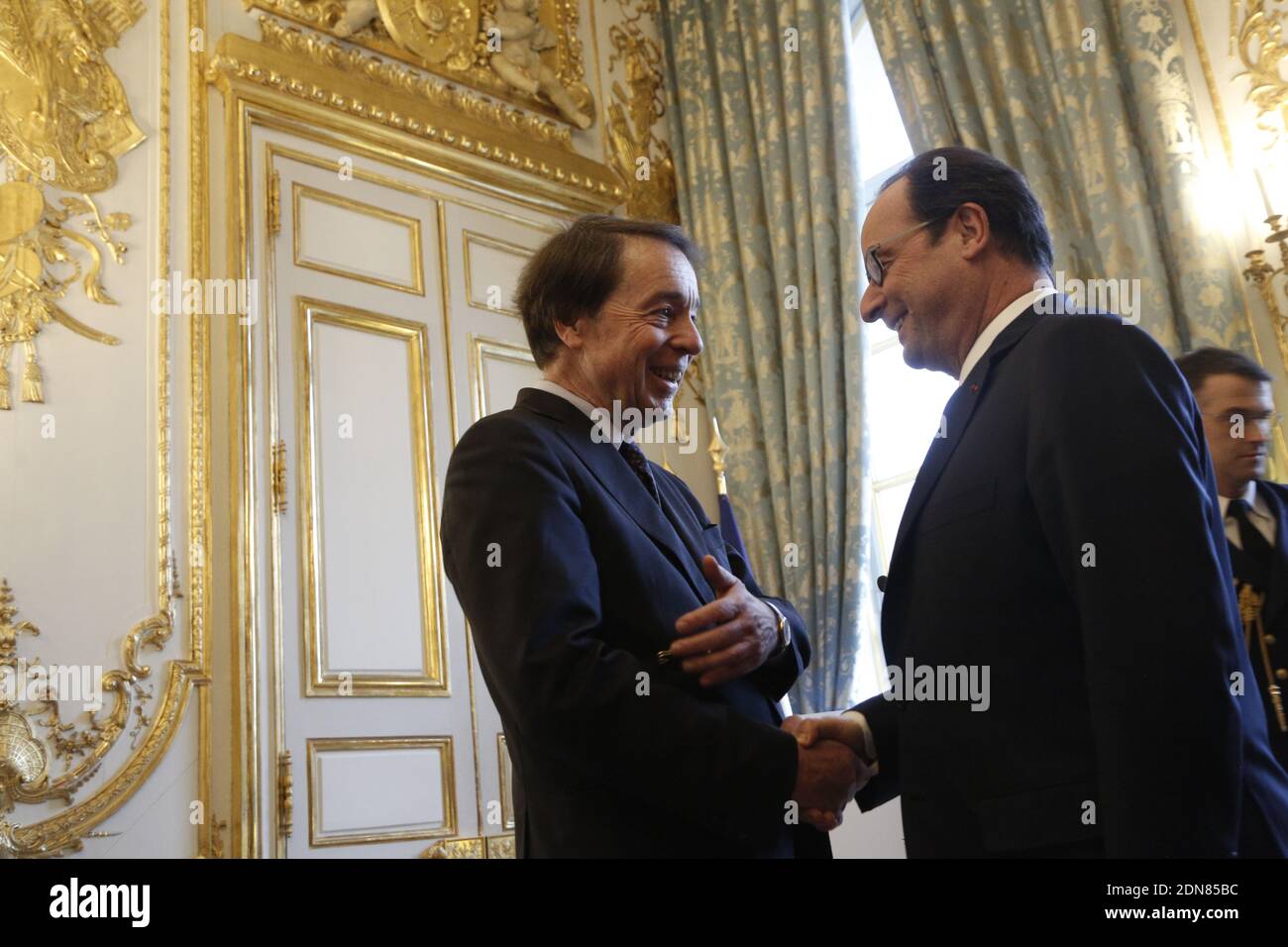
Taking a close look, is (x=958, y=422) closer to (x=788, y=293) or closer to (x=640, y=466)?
(x=640, y=466)

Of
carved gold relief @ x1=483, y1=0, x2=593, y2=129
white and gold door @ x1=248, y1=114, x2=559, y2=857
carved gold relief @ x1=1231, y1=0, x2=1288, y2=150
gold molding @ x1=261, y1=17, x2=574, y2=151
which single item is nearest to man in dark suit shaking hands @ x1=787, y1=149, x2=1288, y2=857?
carved gold relief @ x1=1231, y1=0, x2=1288, y2=150

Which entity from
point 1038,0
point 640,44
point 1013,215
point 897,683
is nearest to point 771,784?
point 897,683

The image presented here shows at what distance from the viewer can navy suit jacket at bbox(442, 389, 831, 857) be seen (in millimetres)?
1655

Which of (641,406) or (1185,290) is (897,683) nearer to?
(641,406)

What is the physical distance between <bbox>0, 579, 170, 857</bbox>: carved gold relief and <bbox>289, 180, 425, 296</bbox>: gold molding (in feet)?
6.00

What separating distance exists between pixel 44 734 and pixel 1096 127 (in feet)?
14.4

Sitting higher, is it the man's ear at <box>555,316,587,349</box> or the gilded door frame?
the gilded door frame

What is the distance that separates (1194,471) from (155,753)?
3603mm

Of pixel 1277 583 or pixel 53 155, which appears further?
pixel 53 155

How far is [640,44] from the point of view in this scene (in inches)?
265

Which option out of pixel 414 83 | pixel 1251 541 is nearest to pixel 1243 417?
pixel 1251 541

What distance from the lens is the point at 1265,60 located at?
4.11m

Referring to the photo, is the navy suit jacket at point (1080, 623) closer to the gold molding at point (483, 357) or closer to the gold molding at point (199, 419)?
the gold molding at point (199, 419)

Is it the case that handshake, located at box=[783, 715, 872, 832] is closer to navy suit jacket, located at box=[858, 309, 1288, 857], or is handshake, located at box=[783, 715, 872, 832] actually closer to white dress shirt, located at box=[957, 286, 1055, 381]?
navy suit jacket, located at box=[858, 309, 1288, 857]
